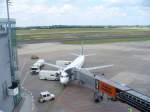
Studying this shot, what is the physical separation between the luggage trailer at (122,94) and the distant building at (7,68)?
12.7 metres

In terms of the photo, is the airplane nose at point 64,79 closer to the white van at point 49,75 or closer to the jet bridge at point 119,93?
the jet bridge at point 119,93

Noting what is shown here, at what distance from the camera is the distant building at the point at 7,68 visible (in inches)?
1246

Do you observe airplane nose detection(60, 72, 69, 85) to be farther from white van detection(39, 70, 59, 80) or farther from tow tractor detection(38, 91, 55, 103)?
white van detection(39, 70, 59, 80)

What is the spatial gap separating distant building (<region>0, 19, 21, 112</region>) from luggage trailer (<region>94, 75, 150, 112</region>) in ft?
41.7

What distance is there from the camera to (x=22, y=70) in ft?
211

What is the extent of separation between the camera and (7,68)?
34.4m

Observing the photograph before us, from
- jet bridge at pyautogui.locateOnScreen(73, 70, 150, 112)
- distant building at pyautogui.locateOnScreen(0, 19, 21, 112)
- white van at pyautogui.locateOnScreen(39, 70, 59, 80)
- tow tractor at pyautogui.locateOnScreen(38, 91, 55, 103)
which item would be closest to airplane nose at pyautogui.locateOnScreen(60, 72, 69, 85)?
jet bridge at pyautogui.locateOnScreen(73, 70, 150, 112)

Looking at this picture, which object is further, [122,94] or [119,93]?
[119,93]

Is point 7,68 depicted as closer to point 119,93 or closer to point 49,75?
point 119,93

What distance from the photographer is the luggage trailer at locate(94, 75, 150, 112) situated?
90.8 feet

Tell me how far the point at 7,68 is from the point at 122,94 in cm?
1673

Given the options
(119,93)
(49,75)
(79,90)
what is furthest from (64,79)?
(119,93)

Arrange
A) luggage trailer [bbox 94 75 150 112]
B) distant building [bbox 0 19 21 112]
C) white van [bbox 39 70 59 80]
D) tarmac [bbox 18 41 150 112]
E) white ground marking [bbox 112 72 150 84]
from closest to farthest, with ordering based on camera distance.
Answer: luggage trailer [bbox 94 75 150 112], distant building [bbox 0 19 21 112], tarmac [bbox 18 41 150 112], white ground marking [bbox 112 72 150 84], white van [bbox 39 70 59 80]

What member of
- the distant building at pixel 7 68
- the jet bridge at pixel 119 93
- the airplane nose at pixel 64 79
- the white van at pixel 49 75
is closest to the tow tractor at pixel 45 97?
the distant building at pixel 7 68
